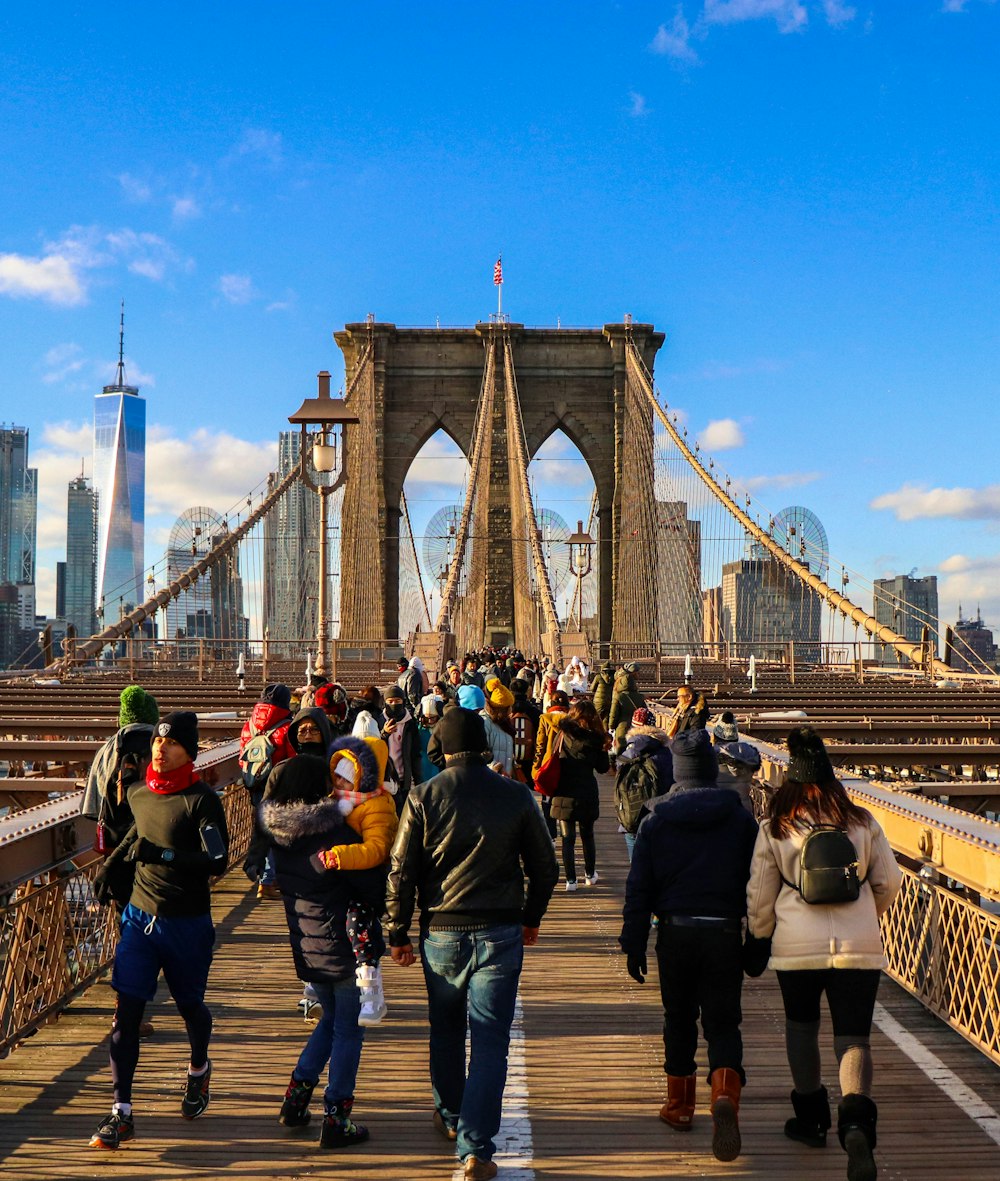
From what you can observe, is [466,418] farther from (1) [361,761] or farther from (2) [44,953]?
(1) [361,761]

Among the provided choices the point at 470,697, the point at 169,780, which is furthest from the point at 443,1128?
the point at 470,697

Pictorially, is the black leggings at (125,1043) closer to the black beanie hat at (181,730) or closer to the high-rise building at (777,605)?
the black beanie hat at (181,730)

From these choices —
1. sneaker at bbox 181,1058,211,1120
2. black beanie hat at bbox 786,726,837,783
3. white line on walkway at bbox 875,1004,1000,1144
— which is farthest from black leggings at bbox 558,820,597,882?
black beanie hat at bbox 786,726,837,783

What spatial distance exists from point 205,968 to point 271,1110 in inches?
25.2

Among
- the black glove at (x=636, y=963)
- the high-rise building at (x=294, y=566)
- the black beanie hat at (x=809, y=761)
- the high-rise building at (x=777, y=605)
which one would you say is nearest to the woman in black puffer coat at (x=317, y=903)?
the black glove at (x=636, y=963)

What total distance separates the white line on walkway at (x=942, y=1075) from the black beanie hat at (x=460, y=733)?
2315 millimetres

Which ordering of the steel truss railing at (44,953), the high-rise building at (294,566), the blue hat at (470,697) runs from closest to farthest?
1. the steel truss railing at (44,953)
2. the blue hat at (470,697)
3. the high-rise building at (294,566)


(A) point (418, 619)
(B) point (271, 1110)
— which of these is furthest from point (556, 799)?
(A) point (418, 619)

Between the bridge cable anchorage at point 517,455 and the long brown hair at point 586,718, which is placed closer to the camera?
the long brown hair at point 586,718

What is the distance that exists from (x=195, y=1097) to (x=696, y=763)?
226 cm

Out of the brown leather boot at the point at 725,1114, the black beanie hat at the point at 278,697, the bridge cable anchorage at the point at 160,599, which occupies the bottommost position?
the brown leather boot at the point at 725,1114

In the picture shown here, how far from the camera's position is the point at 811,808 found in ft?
14.3

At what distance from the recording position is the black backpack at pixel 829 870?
423 centimetres

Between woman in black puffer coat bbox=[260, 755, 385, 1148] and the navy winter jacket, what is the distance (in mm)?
985
